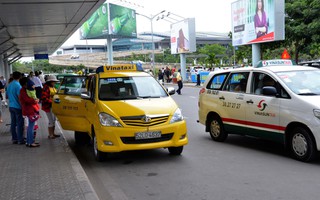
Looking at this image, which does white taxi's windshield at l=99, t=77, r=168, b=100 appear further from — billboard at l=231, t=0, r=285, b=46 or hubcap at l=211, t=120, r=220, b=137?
billboard at l=231, t=0, r=285, b=46

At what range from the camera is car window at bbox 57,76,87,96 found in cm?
1018

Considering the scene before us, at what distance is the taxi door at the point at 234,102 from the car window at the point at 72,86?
3.48 m

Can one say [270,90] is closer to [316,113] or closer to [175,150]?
[316,113]

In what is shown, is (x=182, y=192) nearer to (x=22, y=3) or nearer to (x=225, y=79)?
(x=225, y=79)

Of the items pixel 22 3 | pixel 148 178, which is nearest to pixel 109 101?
pixel 148 178

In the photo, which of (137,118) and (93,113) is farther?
(93,113)

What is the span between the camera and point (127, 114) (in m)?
7.47

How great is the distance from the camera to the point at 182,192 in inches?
231

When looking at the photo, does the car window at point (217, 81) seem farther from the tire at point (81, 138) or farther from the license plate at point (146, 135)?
the tire at point (81, 138)

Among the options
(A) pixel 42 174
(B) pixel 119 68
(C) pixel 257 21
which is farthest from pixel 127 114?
(C) pixel 257 21

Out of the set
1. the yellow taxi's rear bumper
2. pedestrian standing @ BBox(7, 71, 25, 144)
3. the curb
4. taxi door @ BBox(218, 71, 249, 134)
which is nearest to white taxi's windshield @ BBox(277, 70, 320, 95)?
taxi door @ BBox(218, 71, 249, 134)

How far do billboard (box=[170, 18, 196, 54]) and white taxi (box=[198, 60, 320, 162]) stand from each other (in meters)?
37.6

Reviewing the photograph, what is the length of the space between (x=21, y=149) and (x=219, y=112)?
4690 mm

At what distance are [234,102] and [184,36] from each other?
133ft
